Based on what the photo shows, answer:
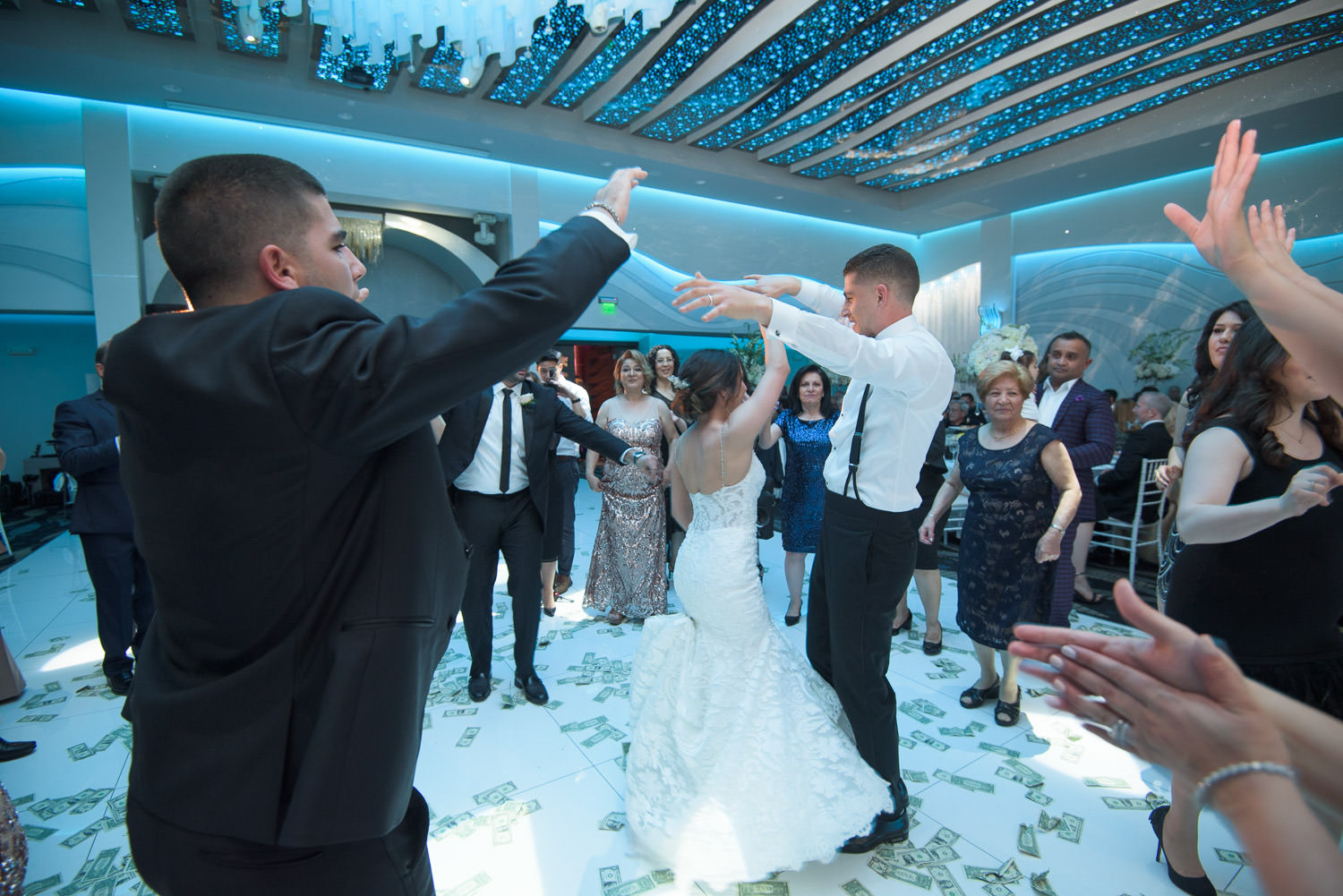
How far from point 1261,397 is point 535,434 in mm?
2680

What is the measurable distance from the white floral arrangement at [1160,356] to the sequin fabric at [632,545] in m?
8.80

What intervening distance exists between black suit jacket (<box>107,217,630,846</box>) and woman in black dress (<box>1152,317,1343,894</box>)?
1738mm

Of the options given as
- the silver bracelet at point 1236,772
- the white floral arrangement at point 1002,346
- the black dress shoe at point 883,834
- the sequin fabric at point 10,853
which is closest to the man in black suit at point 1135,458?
the white floral arrangement at point 1002,346

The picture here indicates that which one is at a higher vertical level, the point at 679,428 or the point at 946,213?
the point at 946,213

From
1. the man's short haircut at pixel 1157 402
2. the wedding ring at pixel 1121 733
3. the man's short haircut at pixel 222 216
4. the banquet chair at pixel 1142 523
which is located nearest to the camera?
the wedding ring at pixel 1121 733

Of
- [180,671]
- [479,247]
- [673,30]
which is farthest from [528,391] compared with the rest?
[479,247]

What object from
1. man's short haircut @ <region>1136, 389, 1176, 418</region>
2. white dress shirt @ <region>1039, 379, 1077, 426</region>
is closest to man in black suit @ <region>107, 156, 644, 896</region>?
white dress shirt @ <region>1039, 379, 1077, 426</region>

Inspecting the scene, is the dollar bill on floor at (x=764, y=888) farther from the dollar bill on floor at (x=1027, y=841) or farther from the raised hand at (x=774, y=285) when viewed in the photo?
the raised hand at (x=774, y=285)

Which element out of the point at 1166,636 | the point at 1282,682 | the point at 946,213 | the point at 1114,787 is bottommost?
the point at 1114,787

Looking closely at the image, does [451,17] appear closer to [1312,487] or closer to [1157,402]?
[1312,487]

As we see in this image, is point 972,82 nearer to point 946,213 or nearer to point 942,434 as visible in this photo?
point 946,213

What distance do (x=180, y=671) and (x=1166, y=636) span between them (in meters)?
1.20

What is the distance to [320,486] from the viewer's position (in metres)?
0.79

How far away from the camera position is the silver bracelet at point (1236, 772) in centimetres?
56
